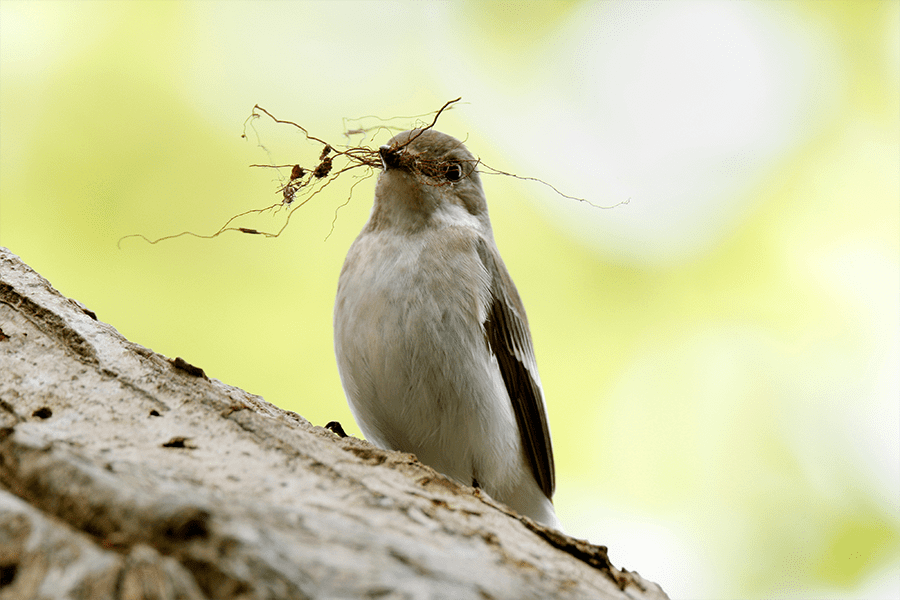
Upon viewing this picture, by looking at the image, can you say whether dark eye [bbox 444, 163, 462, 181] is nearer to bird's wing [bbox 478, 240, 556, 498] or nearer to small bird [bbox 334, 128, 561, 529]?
small bird [bbox 334, 128, 561, 529]

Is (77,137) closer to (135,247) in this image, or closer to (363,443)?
(135,247)

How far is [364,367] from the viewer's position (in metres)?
2.70

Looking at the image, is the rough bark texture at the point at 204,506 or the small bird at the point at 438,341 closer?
the rough bark texture at the point at 204,506

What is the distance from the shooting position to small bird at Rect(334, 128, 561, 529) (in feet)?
8.66

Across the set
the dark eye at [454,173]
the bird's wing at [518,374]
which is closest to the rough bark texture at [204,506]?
the bird's wing at [518,374]

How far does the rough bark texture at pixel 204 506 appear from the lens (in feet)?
3.75

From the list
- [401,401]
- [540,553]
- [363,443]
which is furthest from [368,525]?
[401,401]

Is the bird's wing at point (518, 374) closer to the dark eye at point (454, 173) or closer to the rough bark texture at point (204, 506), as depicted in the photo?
the dark eye at point (454, 173)

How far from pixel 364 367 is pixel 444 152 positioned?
3.43 ft

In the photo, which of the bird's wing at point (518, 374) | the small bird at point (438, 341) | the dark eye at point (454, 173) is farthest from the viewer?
the dark eye at point (454, 173)

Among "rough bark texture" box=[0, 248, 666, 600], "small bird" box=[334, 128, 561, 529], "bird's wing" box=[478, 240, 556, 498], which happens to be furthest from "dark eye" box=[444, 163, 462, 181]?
"rough bark texture" box=[0, 248, 666, 600]

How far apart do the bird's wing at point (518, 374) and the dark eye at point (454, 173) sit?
359 millimetres

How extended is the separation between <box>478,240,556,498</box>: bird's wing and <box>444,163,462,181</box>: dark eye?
359 mm

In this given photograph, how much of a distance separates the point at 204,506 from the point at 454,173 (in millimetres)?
2291
